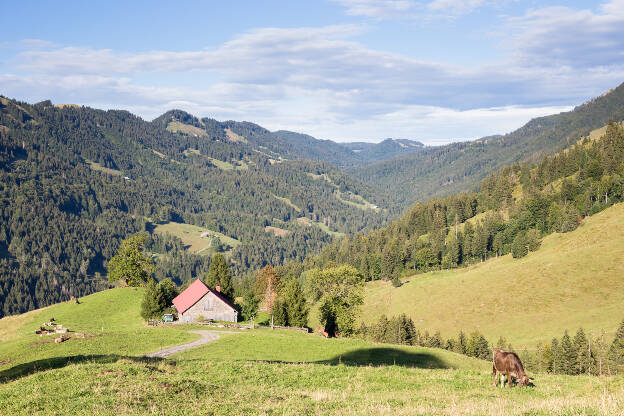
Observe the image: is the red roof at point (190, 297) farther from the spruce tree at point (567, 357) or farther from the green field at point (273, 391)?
the spruce tree at point (567, 357)

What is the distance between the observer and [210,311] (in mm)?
73812

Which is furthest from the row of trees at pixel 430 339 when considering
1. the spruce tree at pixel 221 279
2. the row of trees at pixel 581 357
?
the spruce tree at pixel 221 279

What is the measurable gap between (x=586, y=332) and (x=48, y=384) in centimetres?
9485

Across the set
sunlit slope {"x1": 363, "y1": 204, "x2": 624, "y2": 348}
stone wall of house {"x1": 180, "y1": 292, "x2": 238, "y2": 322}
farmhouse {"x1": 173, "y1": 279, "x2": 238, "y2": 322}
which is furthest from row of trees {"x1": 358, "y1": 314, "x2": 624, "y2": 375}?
farmhouse {"x1": 173, "y1": 279, "x2": 238, "y2": 322}

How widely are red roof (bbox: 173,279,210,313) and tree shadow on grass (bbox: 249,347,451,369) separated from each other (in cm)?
4193

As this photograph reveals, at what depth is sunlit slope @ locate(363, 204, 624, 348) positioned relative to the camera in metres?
88.4

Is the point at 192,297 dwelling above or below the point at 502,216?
below

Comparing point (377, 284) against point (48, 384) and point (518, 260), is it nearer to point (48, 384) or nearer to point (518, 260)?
point (518, 260)

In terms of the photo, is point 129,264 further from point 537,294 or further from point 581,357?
point 537,294

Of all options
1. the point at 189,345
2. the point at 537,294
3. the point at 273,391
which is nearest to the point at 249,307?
the point at 189,345

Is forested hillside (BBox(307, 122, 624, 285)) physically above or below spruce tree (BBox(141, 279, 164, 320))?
above

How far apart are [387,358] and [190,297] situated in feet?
159

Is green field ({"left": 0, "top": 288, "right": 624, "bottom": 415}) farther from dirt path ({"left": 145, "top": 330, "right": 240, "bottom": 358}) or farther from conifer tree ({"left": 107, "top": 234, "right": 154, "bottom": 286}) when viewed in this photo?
conifer tree ({"left": 107, "top": 234, "right": 154, "bottom": 286})

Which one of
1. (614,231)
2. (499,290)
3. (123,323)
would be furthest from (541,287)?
(123,323)
